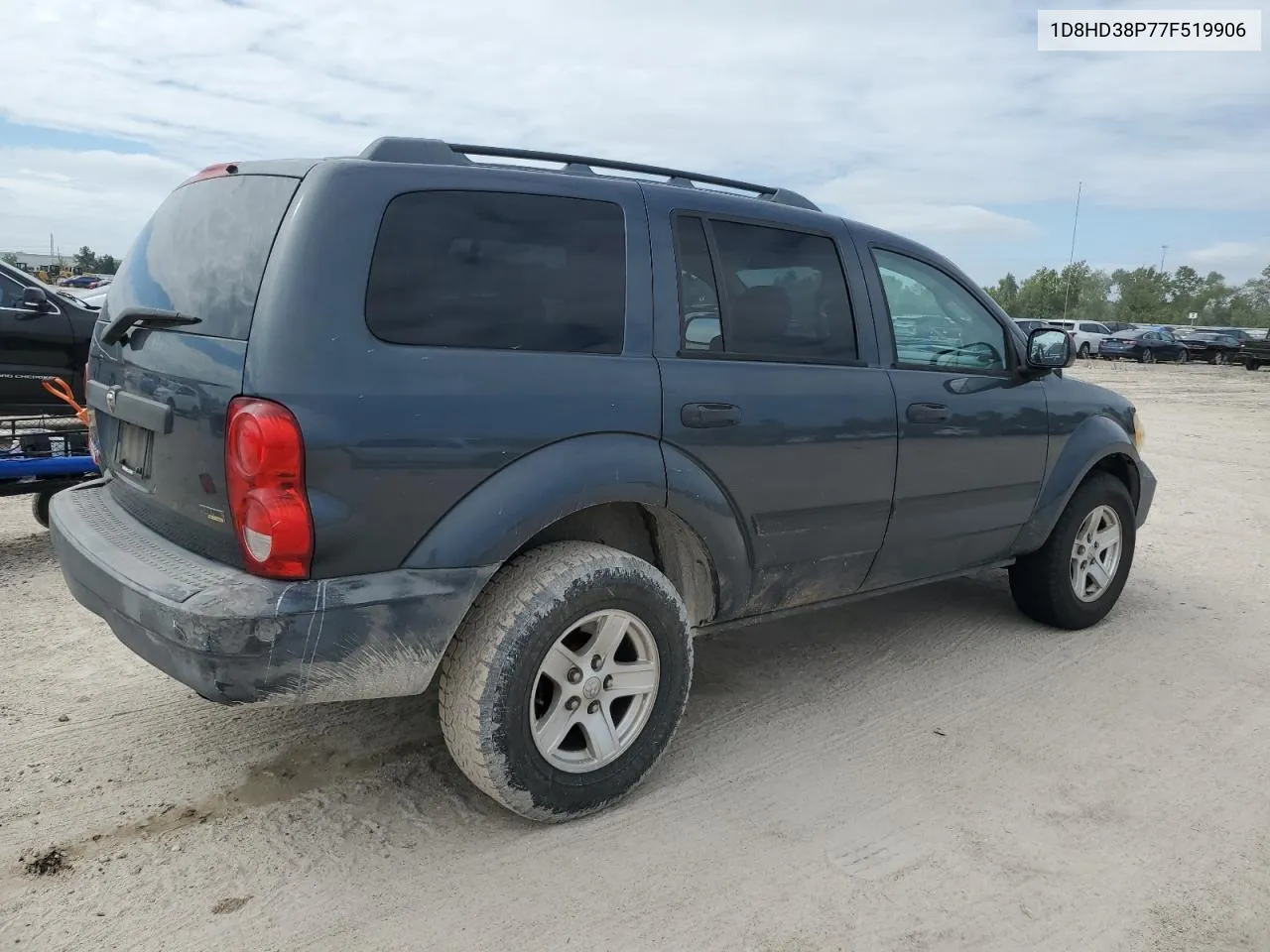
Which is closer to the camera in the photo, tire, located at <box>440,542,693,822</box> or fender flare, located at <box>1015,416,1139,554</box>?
tire, located at <box>440,542,693,822</box>

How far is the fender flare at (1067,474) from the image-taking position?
14.6 feet

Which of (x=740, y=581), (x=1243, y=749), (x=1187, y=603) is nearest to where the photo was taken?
(x=740, y=581)

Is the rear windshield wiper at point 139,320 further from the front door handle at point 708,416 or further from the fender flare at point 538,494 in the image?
the front door handle at point 708,416

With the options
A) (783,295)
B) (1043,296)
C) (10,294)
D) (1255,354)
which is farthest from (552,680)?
(1043,296)

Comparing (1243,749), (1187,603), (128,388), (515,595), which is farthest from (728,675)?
(1187,603)

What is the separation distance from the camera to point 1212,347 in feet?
115

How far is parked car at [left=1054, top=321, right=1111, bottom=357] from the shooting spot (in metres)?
35.9

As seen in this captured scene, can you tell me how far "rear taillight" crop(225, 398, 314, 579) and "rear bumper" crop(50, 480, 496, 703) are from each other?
0.23ft

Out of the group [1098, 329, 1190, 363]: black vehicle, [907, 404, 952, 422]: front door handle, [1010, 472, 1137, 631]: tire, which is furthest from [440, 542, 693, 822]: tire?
[1098, 329, 1190, 363]: black vehicle

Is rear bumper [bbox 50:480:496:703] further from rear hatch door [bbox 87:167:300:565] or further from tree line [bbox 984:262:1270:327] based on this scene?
tree line [bbox 984:262:1270:327]

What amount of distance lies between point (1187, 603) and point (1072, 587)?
43.0 inches

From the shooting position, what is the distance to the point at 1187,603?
209 inches

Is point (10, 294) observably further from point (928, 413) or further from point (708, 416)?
point (928, 413)

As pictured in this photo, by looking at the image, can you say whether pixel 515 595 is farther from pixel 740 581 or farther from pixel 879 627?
pixel 879 627
